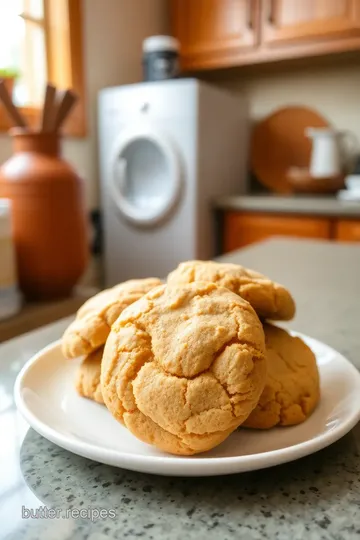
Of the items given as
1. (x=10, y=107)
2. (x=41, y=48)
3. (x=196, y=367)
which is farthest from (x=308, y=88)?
(x=196, y=367)

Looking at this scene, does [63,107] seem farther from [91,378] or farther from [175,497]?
[175,497]

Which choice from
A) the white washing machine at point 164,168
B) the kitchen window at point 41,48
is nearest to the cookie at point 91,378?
the white washing machine at point 164,168

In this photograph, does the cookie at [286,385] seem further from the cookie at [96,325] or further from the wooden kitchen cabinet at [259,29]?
the wooden kitchen cabinet at [259,29]

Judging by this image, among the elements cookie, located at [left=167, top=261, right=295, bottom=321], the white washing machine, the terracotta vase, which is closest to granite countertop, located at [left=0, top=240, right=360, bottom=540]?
cookie, located at [left=167, top=261, right=295, bottom=321]

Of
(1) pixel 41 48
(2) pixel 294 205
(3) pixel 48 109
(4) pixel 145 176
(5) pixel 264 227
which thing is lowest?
(5) pixel 264 227

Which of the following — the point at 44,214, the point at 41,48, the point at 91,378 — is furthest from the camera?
the point at 41,48

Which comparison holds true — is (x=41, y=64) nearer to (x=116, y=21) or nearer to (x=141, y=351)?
(x=116, y=21)
